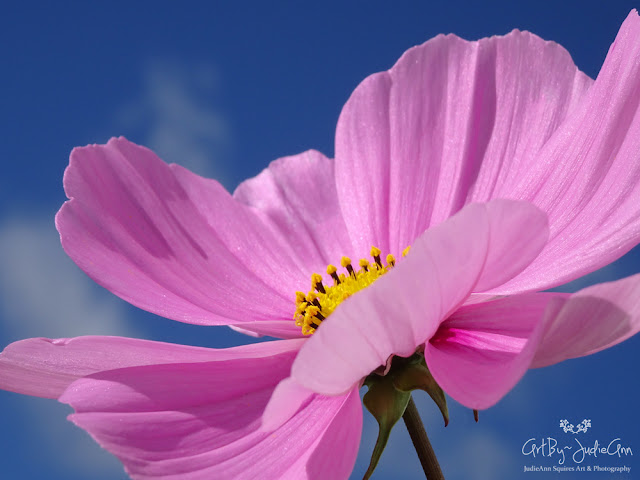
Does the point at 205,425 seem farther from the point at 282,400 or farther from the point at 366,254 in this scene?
the point at 366,254

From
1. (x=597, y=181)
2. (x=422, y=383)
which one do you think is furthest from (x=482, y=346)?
(x=597, y=181)

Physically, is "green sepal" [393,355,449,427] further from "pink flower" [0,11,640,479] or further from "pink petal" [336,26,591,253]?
"pink petal" [336,26,591,253]

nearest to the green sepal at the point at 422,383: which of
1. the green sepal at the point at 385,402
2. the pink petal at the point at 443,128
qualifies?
the green sepal at the point at 385,402

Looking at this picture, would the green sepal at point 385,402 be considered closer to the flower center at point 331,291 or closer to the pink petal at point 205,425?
the pink petal at point 205,425

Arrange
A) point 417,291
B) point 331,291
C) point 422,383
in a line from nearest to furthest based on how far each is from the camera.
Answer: point 417,291 < point 422,383 < point 331,291

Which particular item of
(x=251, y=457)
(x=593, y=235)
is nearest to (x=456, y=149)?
(x=593, y=235)

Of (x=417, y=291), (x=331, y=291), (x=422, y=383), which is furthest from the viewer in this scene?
(x=331, y=291)

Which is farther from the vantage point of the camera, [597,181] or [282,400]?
[597,181]

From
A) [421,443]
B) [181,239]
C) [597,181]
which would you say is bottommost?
[421,443]

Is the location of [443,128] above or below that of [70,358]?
above

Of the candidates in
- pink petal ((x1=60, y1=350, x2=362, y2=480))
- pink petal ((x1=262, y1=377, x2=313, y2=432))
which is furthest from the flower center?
pink petal ((x1=262, y1=377, x2=313, y2=432))
